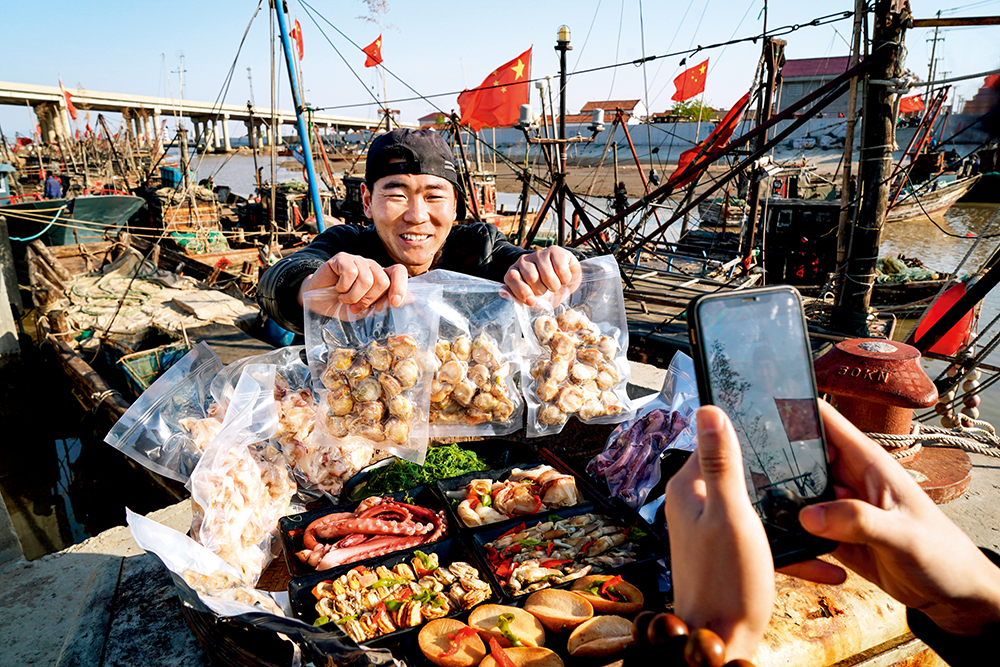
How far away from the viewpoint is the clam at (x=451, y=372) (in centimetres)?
218

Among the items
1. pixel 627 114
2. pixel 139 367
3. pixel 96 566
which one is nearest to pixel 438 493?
pixel 96 566

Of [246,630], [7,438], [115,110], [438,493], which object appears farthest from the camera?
[115,110]

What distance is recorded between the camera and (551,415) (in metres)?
2.27

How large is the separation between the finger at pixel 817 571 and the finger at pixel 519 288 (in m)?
1.35

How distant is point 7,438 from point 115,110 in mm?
48687

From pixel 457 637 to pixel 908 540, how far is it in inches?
48.0

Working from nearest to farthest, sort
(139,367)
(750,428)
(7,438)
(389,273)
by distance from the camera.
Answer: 1. (750,428)
2. (389,273)
3. (139,367)
4. (7,438)

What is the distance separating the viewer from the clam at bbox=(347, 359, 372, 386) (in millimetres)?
2078

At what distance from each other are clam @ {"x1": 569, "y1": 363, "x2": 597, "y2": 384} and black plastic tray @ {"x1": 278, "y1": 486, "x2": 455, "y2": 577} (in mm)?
814

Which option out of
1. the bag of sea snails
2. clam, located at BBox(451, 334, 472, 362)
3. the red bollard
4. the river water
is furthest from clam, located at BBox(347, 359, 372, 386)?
the river water

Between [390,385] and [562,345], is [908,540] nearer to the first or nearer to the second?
[562,345]

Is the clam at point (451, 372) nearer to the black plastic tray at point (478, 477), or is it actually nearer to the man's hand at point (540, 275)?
the man's hand at point (540, 275)

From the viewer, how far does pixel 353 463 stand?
2639 mm

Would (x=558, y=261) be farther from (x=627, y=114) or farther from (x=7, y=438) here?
(x=7, y=438)
